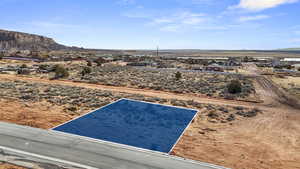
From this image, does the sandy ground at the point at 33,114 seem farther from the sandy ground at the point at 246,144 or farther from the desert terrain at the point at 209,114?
the sandy ground at the point at 246,144

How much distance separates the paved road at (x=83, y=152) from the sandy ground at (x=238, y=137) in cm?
199

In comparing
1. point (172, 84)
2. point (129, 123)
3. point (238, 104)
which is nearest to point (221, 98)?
point (238, 104)

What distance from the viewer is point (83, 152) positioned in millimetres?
13961

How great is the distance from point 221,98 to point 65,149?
24551mm

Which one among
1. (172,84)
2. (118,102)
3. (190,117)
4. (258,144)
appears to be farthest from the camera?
(172,84)

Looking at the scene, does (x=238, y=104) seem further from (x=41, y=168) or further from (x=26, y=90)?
(x=26, y=90)

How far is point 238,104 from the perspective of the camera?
2978 centimetres

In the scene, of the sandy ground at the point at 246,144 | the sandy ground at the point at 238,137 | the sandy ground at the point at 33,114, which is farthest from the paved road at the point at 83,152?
the sandy ground at the point at 33,114

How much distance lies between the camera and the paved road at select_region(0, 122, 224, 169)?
1287 centimetres
